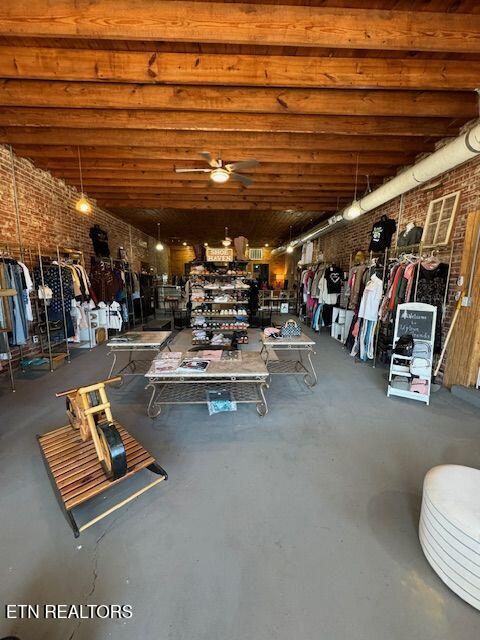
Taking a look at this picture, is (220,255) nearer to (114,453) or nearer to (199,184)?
(199,184)

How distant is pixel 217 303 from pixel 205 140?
276 centimetres

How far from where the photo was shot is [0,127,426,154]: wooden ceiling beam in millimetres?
3883

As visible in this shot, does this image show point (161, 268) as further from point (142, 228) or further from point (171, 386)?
point (171, 386)

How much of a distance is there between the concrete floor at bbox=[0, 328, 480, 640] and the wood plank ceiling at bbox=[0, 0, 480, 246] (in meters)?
3.45

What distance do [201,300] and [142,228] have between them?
22.0 feet

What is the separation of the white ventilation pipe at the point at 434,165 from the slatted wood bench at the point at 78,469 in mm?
4324

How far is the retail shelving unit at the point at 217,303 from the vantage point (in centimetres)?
530

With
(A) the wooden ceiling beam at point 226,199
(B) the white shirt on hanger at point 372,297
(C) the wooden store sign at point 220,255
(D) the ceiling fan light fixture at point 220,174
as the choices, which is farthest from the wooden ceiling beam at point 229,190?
(B) the white shirt on hanger at point 372,297

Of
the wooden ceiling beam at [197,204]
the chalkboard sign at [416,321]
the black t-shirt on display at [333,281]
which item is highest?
the wooden ceiling beam at [197,204]

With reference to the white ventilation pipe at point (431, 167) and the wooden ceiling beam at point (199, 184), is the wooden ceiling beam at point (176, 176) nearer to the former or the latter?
the wooden ceiling beam at point (199, 184)

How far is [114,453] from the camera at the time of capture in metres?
1.71

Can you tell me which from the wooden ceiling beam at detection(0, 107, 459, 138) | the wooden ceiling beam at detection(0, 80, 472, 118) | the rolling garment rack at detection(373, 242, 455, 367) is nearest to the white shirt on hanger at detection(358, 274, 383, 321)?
the rolling garment rack at detection(373, 242, 455, 367)

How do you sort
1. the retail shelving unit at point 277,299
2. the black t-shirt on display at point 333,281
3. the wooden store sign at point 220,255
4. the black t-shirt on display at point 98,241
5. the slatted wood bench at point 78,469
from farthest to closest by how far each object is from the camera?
the retail shelving unit at point 277,299
the black t-shirt on display at point 333,281
the black t-shirt on display at point 98,241
the wooden store sign at point 220,255
the slatted wood bench at point 78,469

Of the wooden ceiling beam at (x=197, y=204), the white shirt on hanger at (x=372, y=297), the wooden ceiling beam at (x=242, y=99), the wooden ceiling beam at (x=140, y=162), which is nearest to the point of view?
the wooden ceiling beam at (x=242, y=99)
